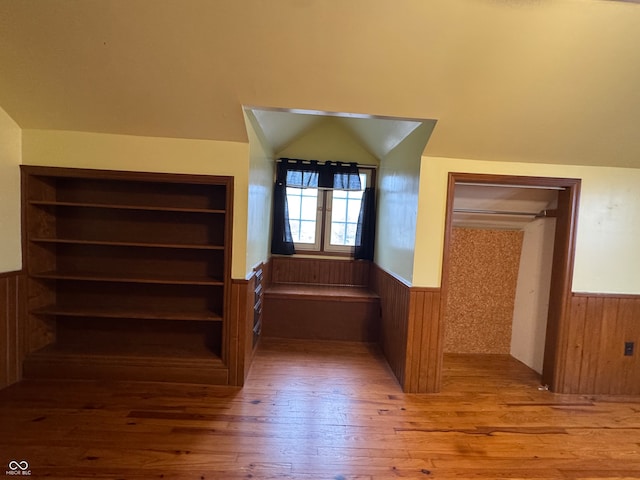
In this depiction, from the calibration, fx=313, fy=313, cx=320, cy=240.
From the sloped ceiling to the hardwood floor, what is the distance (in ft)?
6.35

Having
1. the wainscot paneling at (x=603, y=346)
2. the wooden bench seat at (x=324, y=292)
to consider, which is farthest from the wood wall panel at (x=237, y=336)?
the wainscot paneling at (x=603, y=346)


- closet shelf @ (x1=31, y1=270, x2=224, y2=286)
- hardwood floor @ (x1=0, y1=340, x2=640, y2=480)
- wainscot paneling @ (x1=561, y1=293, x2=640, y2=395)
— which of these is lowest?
Answer: hardwood floor @ (x1=0, y1=340, x2=640, y2=480)

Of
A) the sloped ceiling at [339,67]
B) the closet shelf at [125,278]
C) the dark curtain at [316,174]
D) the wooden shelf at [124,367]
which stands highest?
the sloped ceiling at [339,67]

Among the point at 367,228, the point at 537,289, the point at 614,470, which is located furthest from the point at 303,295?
the point at 614,470

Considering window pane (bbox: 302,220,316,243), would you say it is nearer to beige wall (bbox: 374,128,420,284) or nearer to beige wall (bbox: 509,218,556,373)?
beige wall (bbox: 374,128,420,284)

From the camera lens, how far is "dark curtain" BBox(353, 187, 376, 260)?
3.96 metres

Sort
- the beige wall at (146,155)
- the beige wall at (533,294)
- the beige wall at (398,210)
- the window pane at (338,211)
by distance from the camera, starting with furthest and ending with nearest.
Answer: the window pane at (338,211)
the beige wall at (533,294)
the beige wall at (398,210)
the beige wall at (146,155)

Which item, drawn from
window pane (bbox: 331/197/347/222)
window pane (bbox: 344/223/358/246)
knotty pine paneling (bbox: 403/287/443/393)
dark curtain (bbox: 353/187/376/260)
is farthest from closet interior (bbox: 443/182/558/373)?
window pane (bbox: 331/197/347/222)

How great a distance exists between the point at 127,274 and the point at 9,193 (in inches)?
37.8

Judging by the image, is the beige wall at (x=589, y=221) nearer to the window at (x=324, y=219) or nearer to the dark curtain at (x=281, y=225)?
the window at (x=324, y=219)

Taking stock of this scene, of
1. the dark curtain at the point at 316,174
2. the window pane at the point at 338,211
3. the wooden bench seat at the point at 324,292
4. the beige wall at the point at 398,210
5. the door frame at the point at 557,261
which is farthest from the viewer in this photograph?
the window pane at the point at 338,211

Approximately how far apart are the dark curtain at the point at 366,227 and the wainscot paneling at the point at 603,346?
2066 mm

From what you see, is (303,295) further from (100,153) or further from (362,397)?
(100,153)

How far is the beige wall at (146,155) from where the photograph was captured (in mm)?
2346
